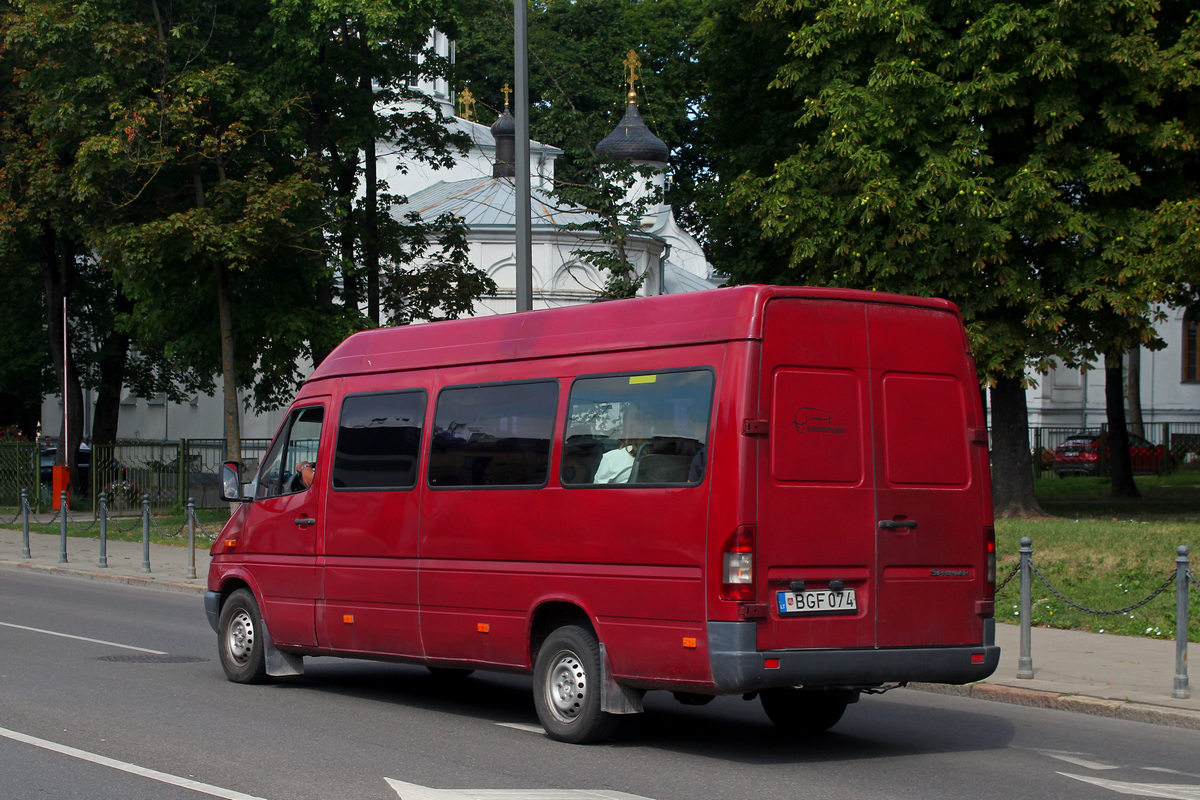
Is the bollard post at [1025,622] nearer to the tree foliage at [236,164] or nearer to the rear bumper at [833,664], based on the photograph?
the rear bumper at [833,664]

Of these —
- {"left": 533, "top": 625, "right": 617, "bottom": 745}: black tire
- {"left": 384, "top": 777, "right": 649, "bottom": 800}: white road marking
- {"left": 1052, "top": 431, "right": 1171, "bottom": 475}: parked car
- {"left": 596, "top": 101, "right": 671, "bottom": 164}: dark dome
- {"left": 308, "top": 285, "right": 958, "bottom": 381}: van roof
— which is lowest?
{"left": 384, "top": 777, "right": 649, "bottom": 800}: white road marking

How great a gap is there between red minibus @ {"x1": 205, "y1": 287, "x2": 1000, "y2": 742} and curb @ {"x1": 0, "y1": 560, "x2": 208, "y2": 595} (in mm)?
10370

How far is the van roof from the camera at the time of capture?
767 centimetres

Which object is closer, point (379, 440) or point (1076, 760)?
point (1076, 760)

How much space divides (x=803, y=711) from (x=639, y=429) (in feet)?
7.55

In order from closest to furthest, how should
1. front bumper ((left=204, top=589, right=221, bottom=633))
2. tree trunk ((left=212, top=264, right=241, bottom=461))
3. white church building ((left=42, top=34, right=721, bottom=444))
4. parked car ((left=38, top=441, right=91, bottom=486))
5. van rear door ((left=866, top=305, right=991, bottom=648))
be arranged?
1. van rear door ((left=866, top=305, right=991, bottom=648))
2. front bumper ((left=204, top=589, right=221, bottom=633))
3. tree trunk ((left=212, top=264, right=241, bottom=461))
4. parked car ((left=38, top=441, right=91, bottom=486))
5. white church building ((left=42, top=34, right=721, bottom=444))

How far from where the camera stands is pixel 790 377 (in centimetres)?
761

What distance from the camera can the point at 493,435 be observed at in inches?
352

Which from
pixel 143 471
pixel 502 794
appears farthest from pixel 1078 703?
pixel 143 471

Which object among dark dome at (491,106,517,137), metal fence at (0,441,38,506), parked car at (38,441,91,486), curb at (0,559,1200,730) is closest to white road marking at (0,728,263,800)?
curb at (0,559,1200,730)

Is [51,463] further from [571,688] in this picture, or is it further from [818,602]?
[818,602]

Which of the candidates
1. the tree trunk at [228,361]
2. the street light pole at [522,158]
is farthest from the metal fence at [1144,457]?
the street light pole at [522,158]

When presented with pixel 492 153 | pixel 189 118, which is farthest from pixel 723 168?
pixel 492 153

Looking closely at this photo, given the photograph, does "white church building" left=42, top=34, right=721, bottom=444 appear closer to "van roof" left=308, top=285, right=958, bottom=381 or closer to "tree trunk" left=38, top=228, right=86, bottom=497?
"tree trunk" left=38, top=228, right=86, bottom=497
